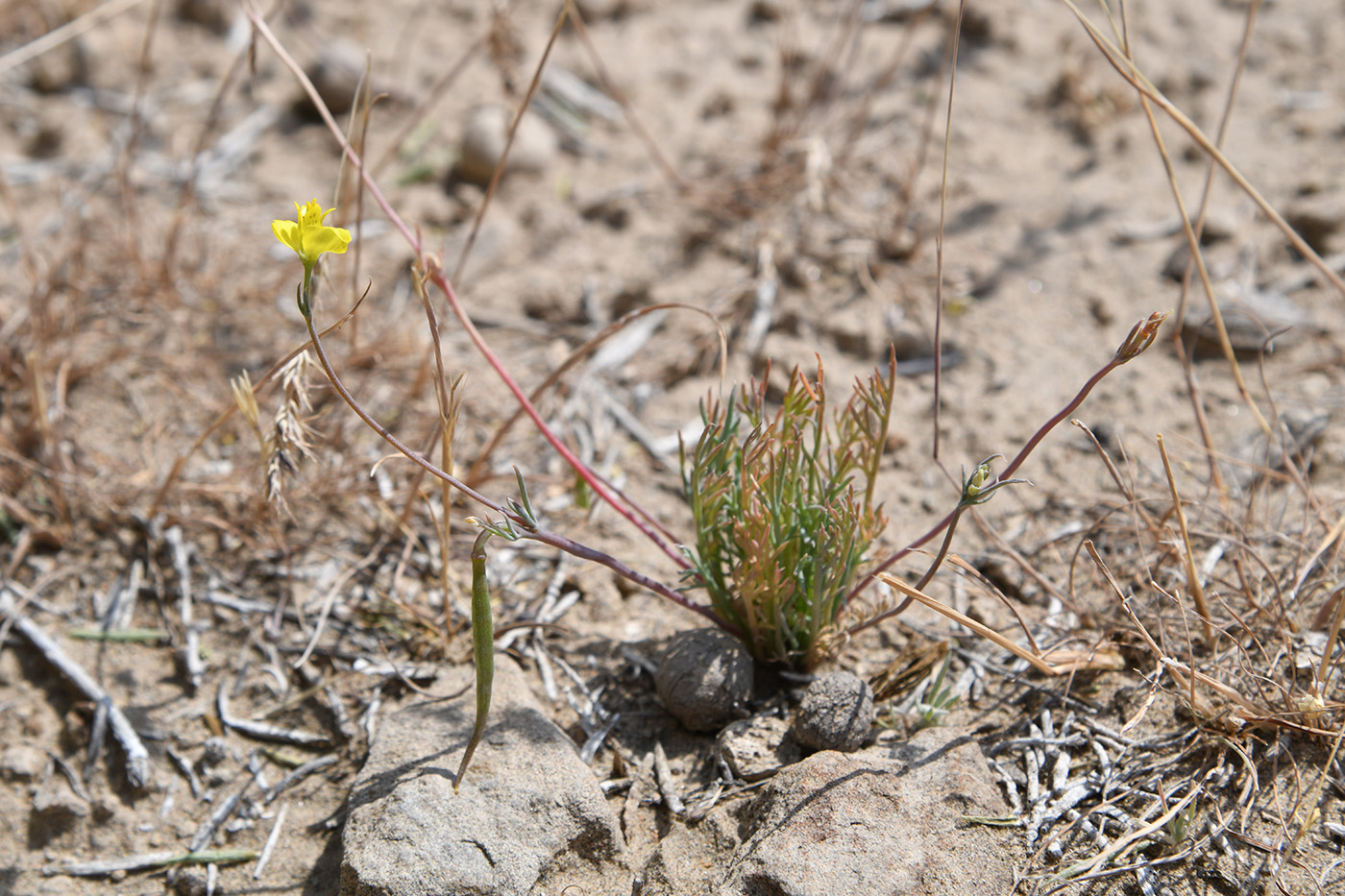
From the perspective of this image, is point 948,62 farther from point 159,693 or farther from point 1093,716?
point 159,693

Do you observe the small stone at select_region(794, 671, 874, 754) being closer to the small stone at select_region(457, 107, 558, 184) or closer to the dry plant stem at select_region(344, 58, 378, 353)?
the dry plant stem at select_region(344, 58, 378, 353)

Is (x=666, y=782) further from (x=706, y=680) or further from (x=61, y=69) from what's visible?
(x=61, y=69)

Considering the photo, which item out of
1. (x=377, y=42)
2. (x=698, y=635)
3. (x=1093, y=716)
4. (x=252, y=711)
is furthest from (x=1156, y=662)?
(x=377, y=42)

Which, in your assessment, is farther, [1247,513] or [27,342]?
[27,342]

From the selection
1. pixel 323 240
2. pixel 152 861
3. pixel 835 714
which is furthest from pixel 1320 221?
pixel 152 861

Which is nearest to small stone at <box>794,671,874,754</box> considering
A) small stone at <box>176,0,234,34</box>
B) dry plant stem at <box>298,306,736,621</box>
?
dry plant stem at <box>298,306,736,621</box>

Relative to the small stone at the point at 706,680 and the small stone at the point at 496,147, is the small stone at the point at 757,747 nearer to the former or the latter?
the small stone at the point at 706,680
